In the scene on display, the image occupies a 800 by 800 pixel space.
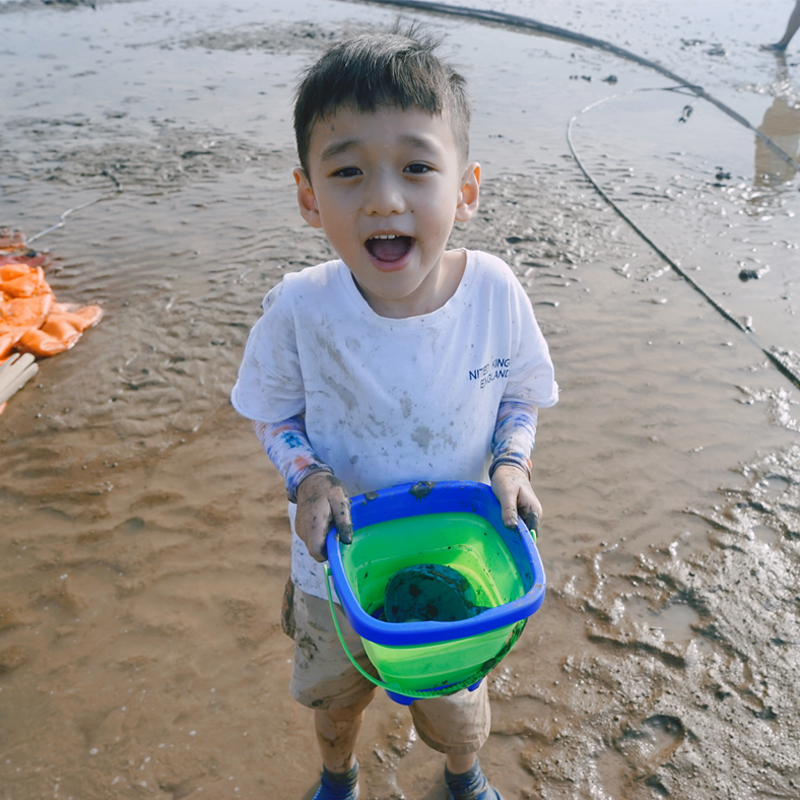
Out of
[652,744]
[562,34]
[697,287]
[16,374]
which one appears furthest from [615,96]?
[652,744]

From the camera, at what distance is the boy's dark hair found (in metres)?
1.23

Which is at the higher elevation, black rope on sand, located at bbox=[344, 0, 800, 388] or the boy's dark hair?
the boy's dark hair

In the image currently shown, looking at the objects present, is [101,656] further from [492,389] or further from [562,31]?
[562,31]

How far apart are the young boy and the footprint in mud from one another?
729 mm

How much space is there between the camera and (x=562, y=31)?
1385 centimetres

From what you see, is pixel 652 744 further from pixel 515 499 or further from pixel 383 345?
pixel 383 345

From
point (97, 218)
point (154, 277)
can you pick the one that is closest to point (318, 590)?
point (154, 277)

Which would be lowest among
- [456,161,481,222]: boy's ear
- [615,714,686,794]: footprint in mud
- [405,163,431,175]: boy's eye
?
[615,714,686,794]: footprint in mud

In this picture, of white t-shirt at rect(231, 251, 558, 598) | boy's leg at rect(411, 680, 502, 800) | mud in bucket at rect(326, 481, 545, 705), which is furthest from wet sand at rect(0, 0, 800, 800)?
white t-shirt at rect(231, 251, 558, 598)

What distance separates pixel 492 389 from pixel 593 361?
9.10 feet

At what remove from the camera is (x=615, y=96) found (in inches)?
385

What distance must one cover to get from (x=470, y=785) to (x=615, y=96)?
33.7ft

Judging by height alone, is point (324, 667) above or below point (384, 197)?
below

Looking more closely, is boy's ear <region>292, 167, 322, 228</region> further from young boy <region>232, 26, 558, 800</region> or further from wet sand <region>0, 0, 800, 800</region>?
wet sand <region>0, 0, 800, 800</region>
